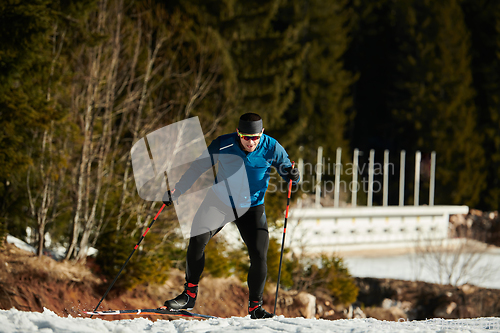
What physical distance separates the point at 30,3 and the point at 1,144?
200 centimetres

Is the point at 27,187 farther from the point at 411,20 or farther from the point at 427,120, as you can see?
the point at 411,20

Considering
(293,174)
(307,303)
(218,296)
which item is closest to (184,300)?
(293,174)

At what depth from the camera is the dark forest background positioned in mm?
7859

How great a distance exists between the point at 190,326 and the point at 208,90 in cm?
1049

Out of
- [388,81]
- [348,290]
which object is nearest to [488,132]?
[388,81]

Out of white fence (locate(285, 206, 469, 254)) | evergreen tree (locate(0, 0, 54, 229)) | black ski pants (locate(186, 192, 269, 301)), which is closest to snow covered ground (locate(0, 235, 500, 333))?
black ski pants (locate(186, 192, 269, 301))

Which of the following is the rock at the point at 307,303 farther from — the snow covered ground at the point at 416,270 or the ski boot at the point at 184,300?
the ski boot at the point at 184,300

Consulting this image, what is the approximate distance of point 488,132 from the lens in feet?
90.7

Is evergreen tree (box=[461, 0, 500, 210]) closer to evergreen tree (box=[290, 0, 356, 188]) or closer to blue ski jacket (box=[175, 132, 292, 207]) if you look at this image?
evergreen tree (box=[290, 0, 356, 188])

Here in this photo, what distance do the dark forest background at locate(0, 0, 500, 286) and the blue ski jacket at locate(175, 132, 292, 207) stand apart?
3.47 metres

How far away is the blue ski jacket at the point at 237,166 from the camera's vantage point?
4.44m

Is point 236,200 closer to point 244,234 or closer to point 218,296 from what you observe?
point 244,234

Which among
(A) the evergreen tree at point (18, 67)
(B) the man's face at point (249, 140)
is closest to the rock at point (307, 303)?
(A) the evergreen tree at point (18, 67)

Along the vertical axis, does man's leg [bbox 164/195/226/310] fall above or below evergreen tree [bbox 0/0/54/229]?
below
